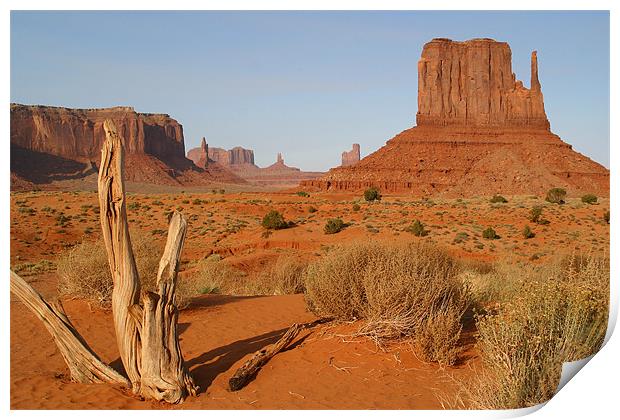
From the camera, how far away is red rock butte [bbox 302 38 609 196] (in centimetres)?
7438

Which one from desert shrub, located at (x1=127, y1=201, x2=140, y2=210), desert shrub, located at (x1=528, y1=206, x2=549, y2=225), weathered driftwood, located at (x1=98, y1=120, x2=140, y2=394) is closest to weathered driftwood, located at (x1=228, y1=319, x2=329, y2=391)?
weathered driftwood, located at (x1=98, y1=120, x2=140, y2=394)

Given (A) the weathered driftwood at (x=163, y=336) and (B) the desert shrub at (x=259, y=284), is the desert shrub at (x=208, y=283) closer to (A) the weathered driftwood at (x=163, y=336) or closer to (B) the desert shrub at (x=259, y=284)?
(B) the desert shrub at (x=259, y=284)

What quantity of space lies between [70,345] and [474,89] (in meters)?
96.5

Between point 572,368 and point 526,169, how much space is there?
7309 cm

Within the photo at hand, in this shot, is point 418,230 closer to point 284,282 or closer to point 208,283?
point 284,282

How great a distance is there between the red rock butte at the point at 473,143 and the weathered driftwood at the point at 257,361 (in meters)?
64.1

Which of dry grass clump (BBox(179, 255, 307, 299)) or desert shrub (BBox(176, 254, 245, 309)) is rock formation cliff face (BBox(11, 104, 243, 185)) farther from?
dry grass clump (BBox(179, 255, 307, 299))

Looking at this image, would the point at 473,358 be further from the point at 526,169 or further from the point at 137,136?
the point at 137,136

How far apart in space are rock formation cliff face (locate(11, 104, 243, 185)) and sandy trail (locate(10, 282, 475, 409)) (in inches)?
3899

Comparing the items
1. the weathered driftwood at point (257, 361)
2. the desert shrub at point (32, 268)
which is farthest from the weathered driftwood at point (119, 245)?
the desert shrub at point (32, 268)

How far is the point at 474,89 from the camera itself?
3814 inches

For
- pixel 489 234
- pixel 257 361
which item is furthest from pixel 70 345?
pixel 489 234

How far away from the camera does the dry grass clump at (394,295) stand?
788cm

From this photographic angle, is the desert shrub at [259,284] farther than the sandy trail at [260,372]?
Yes
